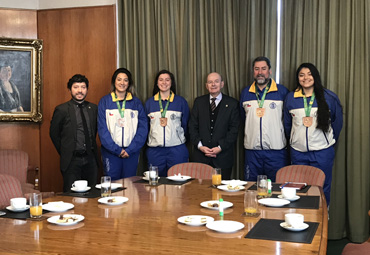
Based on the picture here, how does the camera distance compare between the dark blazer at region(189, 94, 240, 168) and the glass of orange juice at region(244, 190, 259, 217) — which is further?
the dark blazer at region(189, 94, 240, 168)

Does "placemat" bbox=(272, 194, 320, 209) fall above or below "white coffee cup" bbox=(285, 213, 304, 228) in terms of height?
below

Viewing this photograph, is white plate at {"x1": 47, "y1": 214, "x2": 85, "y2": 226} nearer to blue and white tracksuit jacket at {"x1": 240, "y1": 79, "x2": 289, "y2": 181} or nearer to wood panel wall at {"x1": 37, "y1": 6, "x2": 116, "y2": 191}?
blue and white tracksuit jacket at {"x1": 240, "y1": 79, "x2": 289, "y2": 181}

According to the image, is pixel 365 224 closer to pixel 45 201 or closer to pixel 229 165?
pixel 229 165

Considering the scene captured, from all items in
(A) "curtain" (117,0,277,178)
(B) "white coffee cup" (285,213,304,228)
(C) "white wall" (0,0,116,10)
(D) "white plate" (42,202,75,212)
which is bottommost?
(D) "white plate" (42,202,75,212)

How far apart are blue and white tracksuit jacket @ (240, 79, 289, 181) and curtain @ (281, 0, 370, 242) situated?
1.72 ft

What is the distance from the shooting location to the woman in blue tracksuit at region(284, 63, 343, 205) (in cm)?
457

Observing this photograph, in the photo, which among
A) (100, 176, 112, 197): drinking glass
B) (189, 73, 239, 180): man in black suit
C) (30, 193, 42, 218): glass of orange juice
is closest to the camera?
(30, 193, 42, 218): glass of orange juice

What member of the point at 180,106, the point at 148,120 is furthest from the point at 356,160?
the point at 148,120

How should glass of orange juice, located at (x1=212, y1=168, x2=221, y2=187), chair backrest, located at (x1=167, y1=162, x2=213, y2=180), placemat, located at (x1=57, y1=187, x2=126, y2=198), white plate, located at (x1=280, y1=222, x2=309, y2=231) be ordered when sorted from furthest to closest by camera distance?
chair backrest, located at (x1=167, y1=162, x2=213, y2=180) → glass of orange juice, located at (x1=212, y1=168, x2=221, y2=187) → placemat, located at (x1=57, y1=187, x2=126, y2=198) → white plate, located at (x1=280, y1=222, x2=309, y2=231)

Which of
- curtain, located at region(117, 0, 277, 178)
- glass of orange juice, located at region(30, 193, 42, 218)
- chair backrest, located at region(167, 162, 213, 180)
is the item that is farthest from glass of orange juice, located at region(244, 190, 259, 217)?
curtain, located at region(117, 0, 277, 178)

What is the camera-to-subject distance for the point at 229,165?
16.6 ft

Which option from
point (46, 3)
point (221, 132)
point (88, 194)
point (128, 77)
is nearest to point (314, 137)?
point (221, 132)

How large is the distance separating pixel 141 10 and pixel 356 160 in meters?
3.13

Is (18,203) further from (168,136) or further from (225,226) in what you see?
(168,136)
